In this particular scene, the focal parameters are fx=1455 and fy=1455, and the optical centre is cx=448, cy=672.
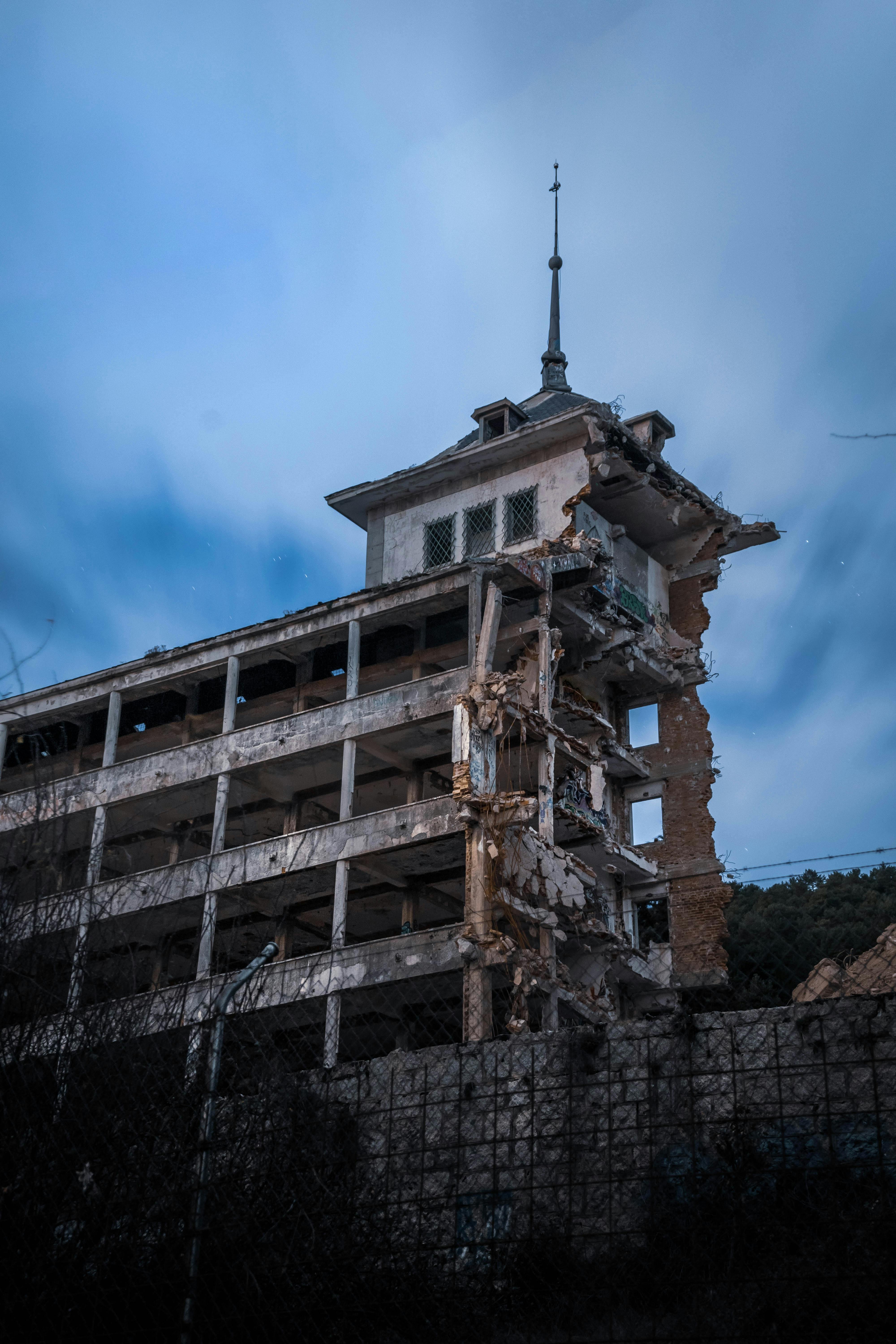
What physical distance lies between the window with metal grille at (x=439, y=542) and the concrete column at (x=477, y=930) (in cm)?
924

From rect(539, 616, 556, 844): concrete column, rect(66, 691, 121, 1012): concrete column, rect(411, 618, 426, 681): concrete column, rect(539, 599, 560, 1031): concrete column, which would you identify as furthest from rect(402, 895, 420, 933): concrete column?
rect(66, 691, 121, 1012): concrete column

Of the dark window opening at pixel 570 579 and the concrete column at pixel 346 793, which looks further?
the dark window opening at pixel 570 579

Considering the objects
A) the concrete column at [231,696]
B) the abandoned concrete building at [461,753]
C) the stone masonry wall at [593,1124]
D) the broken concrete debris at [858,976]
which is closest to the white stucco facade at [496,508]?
the abandoned concrete building at [461,753]

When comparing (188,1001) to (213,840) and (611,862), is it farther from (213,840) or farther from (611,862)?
(611,862)

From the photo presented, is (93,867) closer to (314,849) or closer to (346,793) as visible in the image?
(346,793)

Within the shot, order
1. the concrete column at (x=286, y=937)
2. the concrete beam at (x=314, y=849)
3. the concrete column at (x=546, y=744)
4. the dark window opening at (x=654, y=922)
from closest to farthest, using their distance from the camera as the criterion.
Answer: the concrete beam at (x=314, y=849) < the concrete column at (x=546, y=744) < the concrete column at (x=286, y=937) < the dark window opening at (x=654, y=922)

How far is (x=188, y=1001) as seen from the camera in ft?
94.4

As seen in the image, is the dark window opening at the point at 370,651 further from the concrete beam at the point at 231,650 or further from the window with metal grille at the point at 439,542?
the window with metal grille at the point at 439,542

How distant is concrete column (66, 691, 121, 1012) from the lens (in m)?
9.41

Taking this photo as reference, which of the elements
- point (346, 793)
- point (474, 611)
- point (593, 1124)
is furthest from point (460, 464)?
point (593, 1124)

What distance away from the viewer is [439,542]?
3662 cm

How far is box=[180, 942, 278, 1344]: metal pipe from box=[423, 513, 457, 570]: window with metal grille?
93.5ft

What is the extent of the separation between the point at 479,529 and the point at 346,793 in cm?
833

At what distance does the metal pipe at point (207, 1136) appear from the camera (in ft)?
23.8
